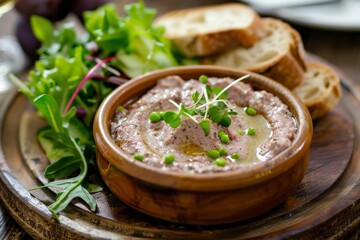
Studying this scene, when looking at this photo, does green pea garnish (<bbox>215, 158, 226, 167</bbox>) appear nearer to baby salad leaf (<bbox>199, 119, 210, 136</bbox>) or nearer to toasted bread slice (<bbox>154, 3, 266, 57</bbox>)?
baby salad leaf (<bbox>199, 119, 210, 136</bbox>)

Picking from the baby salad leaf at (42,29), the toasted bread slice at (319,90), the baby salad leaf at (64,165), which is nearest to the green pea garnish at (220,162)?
the baby salad leaf at (64,165)

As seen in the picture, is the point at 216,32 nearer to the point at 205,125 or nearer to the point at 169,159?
the point at 205,125

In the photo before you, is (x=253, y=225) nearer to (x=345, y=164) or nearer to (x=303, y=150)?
(x=303, y=150)

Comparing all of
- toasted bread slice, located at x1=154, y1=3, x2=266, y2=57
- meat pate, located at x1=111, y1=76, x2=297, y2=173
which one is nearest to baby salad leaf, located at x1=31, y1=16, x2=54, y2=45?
toasted bread slice, located at x1=154, y1=3, x2=266, y2=57

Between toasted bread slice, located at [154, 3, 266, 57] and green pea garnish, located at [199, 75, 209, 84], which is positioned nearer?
green pea garnish, located at [199, 75, 209, 84]

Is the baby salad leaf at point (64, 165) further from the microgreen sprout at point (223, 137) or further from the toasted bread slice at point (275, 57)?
the toasted bread slice at point (275, 57)
